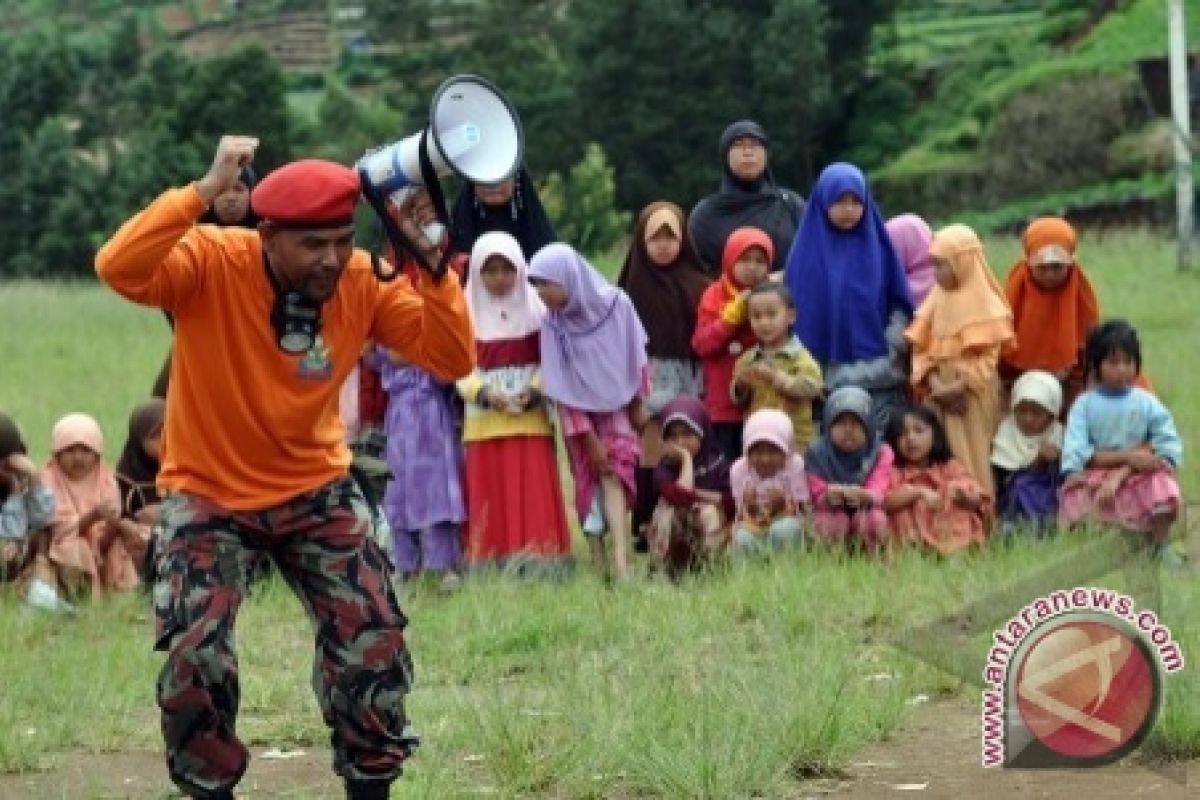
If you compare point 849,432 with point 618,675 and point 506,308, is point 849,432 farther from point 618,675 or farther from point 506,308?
point 618,675

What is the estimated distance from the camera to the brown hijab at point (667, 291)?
10.6 metres

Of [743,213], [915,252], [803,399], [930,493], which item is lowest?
[930,493]

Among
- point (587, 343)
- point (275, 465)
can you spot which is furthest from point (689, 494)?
point (275, 465)

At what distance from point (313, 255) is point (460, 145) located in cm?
41

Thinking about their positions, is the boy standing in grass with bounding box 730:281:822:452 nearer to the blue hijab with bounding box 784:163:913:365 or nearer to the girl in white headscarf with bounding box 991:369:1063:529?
the blue hijab with bounding box 784:163:913:365

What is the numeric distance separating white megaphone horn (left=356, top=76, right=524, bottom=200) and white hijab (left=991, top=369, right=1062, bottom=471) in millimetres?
4951

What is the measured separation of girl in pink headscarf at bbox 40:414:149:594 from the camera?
9781 millimetres

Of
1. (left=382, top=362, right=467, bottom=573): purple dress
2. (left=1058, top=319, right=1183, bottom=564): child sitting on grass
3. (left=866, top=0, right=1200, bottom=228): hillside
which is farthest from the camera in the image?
(left=866, top=0, right=1200, bottom=228): hillside

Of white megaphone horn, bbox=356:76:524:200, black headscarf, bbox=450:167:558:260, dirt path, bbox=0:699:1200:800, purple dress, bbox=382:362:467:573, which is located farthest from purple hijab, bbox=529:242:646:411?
white megaphone horn, bbox=356:76:524:200

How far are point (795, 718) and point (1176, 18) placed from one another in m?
14.7

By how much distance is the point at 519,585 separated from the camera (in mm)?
9602

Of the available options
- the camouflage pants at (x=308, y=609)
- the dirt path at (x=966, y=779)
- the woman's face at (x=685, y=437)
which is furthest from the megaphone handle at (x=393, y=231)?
the woman's face at (x=685, y=437)

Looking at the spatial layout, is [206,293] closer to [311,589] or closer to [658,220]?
[311,589]

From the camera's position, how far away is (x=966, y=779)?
6.18 meters
